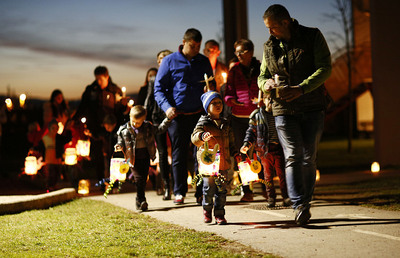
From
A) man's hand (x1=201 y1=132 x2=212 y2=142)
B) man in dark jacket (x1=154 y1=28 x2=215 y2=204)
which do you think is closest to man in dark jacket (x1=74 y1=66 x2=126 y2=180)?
man in dark jacket (x1=154 y1=28 x2=215 y2=204)

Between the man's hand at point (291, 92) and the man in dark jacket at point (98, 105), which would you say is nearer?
the man's hand at point (291, 92)

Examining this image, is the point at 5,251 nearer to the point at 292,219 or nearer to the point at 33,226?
the point at 33,226

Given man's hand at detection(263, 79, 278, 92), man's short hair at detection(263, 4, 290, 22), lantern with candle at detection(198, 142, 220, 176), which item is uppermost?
man's short hair at detection(263, 4, 290, 22)

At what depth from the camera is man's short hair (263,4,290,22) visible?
5.81 m

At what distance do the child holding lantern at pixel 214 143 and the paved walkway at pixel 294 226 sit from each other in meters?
0.20

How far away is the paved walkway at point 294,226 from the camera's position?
469 cm

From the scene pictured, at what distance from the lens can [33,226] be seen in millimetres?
6453

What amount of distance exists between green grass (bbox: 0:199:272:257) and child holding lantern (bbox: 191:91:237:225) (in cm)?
48

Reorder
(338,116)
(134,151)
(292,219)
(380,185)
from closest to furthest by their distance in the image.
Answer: (292,219), (134,151), (380,185), (338,116)

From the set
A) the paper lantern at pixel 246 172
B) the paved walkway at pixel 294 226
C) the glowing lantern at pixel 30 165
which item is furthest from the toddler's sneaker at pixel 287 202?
the glowing lantern at pixel 30 165

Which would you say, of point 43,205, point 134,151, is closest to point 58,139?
point 43,205

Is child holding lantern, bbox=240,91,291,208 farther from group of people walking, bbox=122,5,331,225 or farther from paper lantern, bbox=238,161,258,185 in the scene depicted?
paper lantern, bbox=238,161,258,185

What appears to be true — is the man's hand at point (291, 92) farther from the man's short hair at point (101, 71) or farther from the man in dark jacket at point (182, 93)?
the man's short hair at point (101, 71)

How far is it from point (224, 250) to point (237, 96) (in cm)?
387
